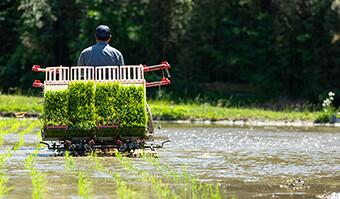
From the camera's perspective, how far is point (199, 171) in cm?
1004

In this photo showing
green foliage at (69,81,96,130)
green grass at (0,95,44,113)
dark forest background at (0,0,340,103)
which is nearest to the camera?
green foliage at (69,81,96,130)

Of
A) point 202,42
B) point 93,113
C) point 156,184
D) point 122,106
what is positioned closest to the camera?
point 156,184

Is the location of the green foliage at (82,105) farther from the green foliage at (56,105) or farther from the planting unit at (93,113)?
the green foliage at (56,105)

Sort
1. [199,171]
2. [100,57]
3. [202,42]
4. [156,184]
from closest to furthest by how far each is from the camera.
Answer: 1. [156,184]
2. [199,171]
3. [100,57]
4. [202,42]

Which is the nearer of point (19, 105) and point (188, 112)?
point (19, 105)

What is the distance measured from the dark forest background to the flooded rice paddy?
20.8m

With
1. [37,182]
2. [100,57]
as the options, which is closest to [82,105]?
[100,57]

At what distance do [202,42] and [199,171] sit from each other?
94.7 ft

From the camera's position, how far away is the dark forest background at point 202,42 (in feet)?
119

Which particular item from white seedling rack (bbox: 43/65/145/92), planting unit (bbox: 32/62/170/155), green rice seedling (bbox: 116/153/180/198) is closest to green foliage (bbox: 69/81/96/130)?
planting unit (bbox: 32/62/170/155)

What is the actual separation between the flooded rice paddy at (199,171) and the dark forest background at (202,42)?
20843mm

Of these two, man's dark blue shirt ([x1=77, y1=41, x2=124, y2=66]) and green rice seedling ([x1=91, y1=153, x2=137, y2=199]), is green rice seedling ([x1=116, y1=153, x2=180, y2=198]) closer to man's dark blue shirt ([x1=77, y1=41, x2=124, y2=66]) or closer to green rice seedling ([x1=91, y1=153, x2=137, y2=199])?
green rice seedling ([x1=91, y1=153, x2=137, y2=199])

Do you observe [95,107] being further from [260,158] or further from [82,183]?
[82,183]

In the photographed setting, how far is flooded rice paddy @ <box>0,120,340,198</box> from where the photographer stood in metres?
7.99
